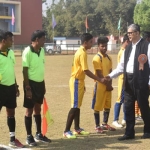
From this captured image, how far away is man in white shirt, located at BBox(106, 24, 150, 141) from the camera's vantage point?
595cm

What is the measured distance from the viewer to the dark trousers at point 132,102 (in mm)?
6039

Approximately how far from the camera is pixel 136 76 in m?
5.98

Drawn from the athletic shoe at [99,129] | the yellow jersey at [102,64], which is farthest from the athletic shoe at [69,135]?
the yellow jersey at [102,64]

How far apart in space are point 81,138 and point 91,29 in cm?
7662

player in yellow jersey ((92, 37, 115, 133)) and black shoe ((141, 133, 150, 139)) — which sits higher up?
player in yellow jersey ((92, 37, 115, 133))

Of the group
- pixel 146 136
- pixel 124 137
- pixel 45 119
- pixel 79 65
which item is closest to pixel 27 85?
pixel 45 119

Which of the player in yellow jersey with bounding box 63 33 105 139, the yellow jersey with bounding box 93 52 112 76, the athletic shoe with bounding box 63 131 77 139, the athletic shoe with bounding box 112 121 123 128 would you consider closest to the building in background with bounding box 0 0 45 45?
the athletic shoe with bounding box 112 121 123 128

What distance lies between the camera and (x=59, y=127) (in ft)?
23.0

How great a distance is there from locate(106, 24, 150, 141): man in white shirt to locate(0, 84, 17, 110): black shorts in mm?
2005

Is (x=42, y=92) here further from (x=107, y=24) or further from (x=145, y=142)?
(x=107, y=24)

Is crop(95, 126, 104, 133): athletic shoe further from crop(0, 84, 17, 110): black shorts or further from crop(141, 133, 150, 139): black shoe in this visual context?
crop(0, 84, 17, 110): black shorts

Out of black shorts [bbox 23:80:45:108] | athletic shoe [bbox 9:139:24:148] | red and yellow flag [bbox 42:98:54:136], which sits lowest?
athletic shoe [bbox 9:139:24:148]

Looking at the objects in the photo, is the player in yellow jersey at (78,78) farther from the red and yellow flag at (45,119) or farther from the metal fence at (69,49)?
the metal fence at (69,49)

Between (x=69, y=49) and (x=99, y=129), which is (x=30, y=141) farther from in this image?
(x=69, y=49)
